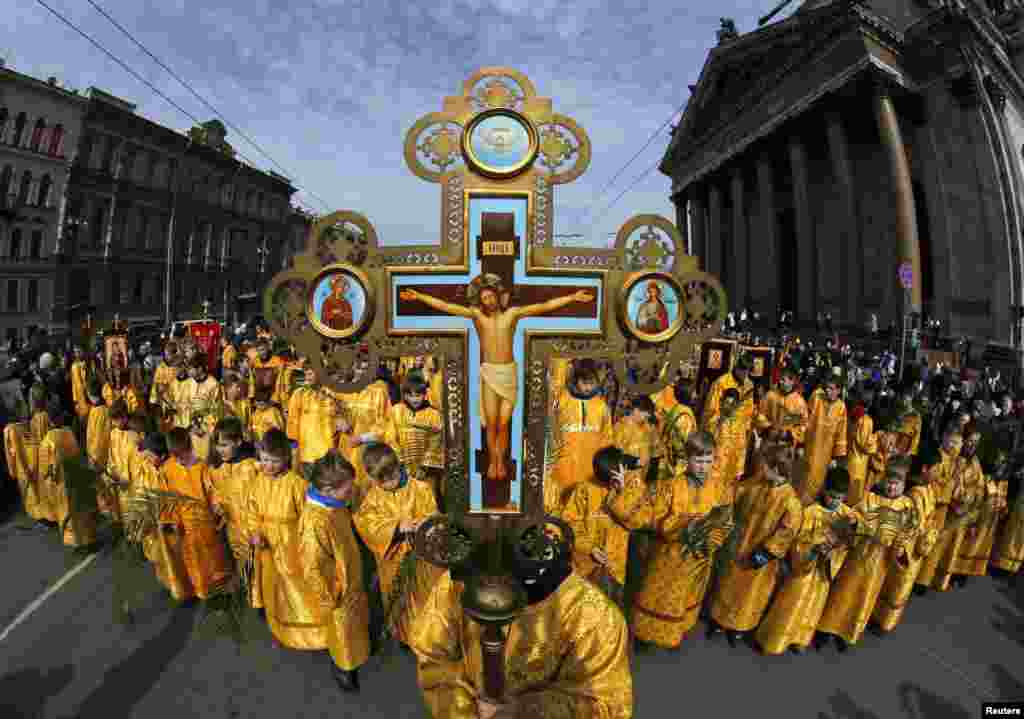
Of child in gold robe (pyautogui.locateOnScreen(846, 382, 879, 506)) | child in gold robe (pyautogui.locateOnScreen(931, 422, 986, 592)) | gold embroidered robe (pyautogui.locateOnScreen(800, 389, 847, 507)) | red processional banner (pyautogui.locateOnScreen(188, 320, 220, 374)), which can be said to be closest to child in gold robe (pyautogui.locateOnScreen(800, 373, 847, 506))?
gold embroidered robe (pyautogui.locateOnScreen(800, 389, 847, 507))

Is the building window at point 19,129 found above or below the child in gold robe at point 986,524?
above

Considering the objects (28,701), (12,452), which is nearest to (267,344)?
(12,452)

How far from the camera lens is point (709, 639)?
4855 millimetres

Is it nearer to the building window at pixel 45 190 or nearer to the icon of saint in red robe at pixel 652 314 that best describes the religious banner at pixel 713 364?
the icon of saint in red robe at pixel 652 314

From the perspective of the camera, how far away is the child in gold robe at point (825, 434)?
326 inches

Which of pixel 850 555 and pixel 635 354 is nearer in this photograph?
pixel 635 354

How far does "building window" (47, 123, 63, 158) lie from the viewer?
30.5m

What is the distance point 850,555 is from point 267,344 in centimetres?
1045

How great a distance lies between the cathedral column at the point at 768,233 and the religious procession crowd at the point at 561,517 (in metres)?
25.1

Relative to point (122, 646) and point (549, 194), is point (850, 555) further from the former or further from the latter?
point (122, 646)

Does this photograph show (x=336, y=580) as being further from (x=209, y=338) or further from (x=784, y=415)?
(x=209, y=338)

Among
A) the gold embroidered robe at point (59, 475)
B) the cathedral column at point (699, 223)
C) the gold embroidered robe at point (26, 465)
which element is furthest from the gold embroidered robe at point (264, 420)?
the cathedral column at point (699, 223)

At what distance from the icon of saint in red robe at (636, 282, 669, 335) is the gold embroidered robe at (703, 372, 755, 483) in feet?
14.9

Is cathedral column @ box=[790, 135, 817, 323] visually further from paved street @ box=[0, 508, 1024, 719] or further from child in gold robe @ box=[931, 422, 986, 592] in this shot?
paved street @ box=[0, 508, 1024, 719]
